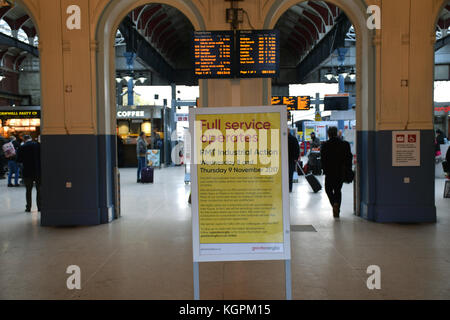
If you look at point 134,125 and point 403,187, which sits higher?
point 134,125

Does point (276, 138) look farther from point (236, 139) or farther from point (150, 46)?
point (150, 46)

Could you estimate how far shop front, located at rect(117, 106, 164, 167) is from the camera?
21.5m

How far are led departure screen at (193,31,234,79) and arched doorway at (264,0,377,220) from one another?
28.7 inches

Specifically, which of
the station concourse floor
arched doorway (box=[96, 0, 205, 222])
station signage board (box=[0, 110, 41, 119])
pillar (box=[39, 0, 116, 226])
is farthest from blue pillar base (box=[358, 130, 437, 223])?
station signage board (box=[0, 110, 41, 119])

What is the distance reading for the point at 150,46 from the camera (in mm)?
20562

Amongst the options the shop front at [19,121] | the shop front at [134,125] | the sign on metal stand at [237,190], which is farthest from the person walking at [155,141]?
the sign on metal stand at [237,190]

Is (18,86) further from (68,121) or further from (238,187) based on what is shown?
(238,187)

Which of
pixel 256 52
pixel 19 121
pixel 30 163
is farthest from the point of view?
pixel 19 121

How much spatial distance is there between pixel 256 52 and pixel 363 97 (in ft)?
7.18

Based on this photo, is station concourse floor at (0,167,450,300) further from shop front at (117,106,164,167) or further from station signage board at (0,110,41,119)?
shop front at (117,106,164,167)

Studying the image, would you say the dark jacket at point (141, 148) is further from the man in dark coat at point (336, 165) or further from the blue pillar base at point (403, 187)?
the blue pillar base at point (403, 187)

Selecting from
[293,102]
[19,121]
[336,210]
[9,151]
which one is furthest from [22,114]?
[336,210]

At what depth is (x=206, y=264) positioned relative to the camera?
5.03 meters
